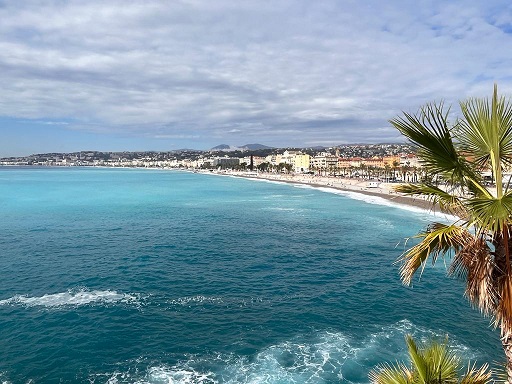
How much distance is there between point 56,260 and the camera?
2884 centimetres

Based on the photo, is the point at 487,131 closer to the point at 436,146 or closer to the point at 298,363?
the point at 436,146

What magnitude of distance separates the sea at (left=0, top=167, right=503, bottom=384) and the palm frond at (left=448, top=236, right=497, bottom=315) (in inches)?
229

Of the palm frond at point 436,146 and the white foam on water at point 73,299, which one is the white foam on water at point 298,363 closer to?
the white foam on water at point 73,299

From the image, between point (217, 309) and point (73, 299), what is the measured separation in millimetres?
7880

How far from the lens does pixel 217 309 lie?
19.7 meters

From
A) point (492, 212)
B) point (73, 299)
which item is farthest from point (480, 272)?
point (73, 299)

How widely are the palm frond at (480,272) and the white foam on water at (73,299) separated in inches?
747

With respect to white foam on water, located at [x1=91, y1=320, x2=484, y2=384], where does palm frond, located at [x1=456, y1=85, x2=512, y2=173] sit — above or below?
above

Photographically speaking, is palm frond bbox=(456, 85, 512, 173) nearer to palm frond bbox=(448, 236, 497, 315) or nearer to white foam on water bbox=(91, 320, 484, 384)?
palm frond bbox=(448, 236, 497, 315)

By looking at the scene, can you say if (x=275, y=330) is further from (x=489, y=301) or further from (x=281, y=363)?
(x=489, y=301)

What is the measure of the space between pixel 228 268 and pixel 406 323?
1245cm

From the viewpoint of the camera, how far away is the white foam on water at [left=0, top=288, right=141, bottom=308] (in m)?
20.4

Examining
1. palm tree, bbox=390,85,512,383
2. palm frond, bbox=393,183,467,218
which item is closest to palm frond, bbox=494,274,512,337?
palm tree, bbox=390,85,512,383

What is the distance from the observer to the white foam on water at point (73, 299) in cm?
2038
